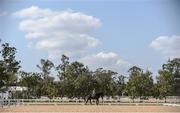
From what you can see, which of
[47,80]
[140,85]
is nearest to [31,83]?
[47,80]

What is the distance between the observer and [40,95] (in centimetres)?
5953

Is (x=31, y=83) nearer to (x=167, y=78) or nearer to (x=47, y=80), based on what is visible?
(x=47, y=80)

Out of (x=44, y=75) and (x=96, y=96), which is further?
(x=44, y=75)

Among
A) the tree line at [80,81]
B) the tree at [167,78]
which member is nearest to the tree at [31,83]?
the tree line at [80,81]

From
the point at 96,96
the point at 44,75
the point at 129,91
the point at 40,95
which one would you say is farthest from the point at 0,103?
the point at 44,75

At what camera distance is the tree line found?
49.2m

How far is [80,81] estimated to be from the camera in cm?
5416

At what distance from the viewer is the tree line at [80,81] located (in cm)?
4925

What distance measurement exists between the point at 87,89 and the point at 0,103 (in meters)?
29.2

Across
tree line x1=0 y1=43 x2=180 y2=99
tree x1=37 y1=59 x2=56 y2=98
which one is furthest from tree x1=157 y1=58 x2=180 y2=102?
tree x1=37 y1=59 x2=56 y2=98

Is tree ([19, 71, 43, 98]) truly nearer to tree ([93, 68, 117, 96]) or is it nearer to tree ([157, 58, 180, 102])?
tree ([93, 68, 117, 96])

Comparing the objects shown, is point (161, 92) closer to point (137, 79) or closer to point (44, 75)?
point (137, 79)

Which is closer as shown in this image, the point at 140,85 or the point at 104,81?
the point at 140,85

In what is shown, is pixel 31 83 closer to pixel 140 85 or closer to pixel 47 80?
pixel 47 80
